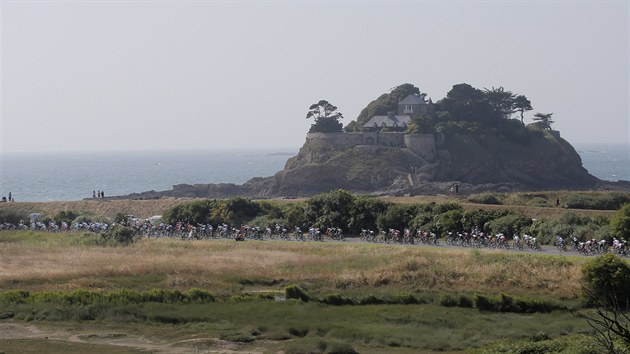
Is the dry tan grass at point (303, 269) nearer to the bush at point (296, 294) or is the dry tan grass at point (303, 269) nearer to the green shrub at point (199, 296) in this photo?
the green shrub at point (199, 296)

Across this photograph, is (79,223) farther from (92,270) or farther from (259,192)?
(259,192)

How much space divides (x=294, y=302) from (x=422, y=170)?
9665cm

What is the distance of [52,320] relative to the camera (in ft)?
96.5

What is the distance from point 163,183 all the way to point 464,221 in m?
152

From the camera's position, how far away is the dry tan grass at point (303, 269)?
35312 mm

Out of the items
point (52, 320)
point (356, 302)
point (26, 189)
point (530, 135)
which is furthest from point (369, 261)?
point (26, 189)

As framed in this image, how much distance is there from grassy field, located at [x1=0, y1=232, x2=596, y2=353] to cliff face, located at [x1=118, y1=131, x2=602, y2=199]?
7511cm

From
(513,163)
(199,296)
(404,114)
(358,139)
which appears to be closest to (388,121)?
(404,114)

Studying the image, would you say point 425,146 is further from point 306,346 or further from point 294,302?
point 306,346

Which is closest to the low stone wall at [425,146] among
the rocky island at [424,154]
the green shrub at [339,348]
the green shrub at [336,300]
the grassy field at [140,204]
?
the rocky island at [424,154]

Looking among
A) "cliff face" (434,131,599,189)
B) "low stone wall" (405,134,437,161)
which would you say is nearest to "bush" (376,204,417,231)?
"cliff face" (434,131,599,189)

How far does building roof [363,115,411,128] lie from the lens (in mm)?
143250

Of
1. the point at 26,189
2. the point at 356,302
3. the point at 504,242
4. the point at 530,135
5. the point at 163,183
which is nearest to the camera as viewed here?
the point at 356,302

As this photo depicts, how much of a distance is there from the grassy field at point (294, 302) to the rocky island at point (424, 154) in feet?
243
